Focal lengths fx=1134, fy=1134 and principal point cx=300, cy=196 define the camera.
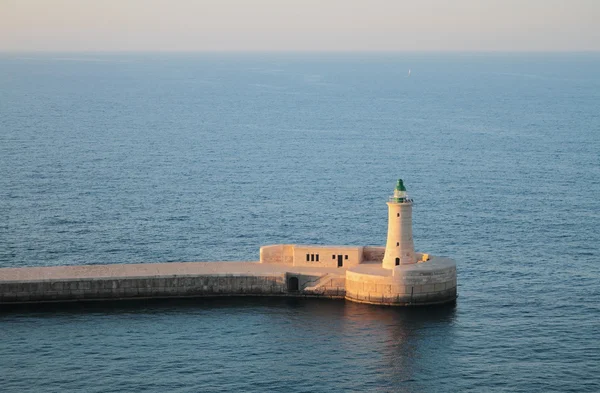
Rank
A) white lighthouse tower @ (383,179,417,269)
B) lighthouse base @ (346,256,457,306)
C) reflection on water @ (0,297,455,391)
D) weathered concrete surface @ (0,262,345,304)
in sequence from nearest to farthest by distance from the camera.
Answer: reflection on water @ (0,297,455,391) < lighthouse base @ (346,256,457,306) < weathered concrete surface @ (0,262,345,304) < white lighthouse tower @ (383,179,417,269)

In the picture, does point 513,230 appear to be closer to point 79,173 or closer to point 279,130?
point 79,173

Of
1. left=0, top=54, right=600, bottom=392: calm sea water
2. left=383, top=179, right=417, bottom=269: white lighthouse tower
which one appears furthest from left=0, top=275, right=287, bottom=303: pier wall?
left=383, top=179, right=417, bottom=269: white lighthouse tower

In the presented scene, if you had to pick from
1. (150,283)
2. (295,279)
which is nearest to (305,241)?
(295,279)

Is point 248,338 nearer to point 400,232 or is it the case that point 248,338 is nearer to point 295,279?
point 295,279

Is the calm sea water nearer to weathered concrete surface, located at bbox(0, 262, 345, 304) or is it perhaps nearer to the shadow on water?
the shadow on water

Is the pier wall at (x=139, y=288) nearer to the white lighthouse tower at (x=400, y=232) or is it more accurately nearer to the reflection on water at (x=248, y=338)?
the reflection on water at (x=248, y=338)

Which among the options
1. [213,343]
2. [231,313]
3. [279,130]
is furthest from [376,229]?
[279,130]

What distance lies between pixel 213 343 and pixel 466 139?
10344 centimetres

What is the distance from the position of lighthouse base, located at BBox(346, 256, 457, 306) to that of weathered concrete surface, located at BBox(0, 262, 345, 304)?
6.22ft

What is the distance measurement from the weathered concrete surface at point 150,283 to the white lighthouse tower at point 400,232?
13.3ft

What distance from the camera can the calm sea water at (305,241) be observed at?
218 feet

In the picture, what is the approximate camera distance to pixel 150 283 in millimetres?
80062

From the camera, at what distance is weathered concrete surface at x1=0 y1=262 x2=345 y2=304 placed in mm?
79125

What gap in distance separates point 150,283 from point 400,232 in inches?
709
